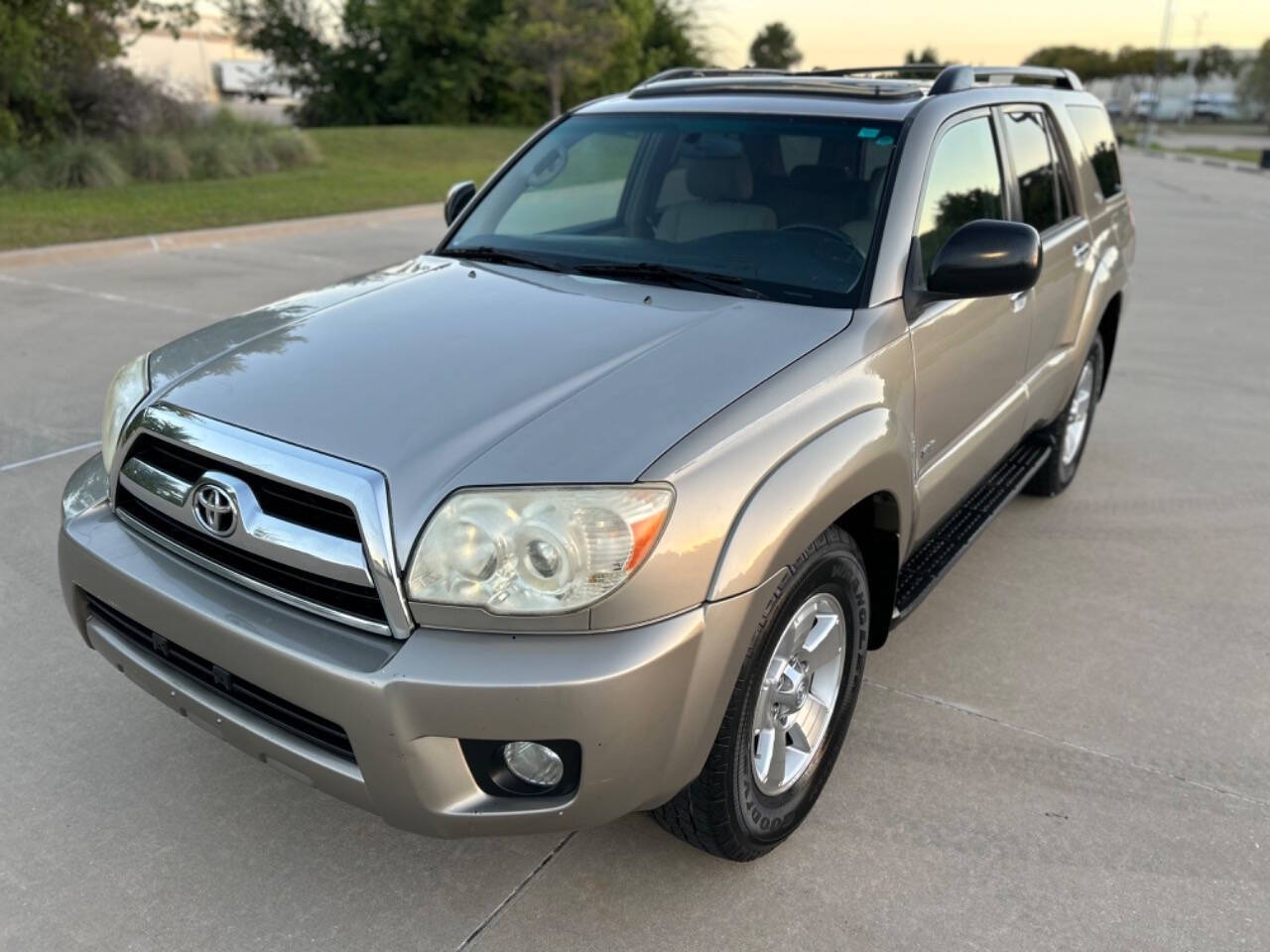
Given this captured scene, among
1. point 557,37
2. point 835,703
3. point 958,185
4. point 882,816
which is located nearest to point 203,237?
point 958,185

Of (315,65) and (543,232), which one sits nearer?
(543,232)

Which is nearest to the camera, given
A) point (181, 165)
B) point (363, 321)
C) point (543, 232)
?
point (363, 321)

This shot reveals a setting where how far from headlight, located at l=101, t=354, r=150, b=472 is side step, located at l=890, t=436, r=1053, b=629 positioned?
203 cm

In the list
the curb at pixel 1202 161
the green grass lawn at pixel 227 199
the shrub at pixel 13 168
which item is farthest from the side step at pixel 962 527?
the curb at pixel 1202 161

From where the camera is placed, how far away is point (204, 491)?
7.24 ft

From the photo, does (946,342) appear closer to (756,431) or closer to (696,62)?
(756,431)

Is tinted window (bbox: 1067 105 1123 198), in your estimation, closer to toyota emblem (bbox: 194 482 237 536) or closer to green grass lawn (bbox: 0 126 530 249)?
toyota emblem (bbox: 194 482 237 536)

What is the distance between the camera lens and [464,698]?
189cm

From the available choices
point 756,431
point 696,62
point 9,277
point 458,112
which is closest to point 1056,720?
point 756,431

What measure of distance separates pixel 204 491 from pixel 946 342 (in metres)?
2.03

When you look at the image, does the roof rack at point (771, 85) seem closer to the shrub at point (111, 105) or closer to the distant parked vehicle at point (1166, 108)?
the shrub at point (111, 105)

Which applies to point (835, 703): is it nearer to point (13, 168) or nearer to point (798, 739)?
point (798, 739)

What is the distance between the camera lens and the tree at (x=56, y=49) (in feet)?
48.4

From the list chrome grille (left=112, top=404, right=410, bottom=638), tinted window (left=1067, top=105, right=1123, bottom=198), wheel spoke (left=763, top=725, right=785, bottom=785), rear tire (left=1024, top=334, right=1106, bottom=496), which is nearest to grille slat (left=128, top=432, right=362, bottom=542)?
chrome grille (left=112, top=404, right=410, bottom=638)
